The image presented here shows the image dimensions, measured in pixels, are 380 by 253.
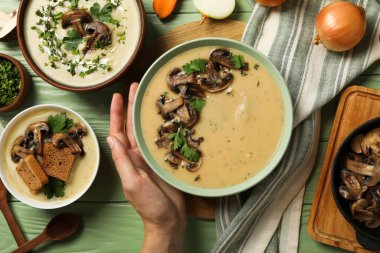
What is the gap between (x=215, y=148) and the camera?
2.00 m

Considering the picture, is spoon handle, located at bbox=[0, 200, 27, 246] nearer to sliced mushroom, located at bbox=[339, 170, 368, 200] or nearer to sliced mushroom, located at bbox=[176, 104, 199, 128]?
sliced mushroom, located at bbox=[176, 104, 199, 128]

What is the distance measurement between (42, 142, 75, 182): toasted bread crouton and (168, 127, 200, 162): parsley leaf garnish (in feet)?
1.67

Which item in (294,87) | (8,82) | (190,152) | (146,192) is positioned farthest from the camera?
(8,82)

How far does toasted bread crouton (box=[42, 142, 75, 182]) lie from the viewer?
2.23 m

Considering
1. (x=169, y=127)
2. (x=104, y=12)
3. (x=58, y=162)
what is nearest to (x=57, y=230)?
(x=58, y=162)

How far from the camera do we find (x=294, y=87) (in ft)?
7.21

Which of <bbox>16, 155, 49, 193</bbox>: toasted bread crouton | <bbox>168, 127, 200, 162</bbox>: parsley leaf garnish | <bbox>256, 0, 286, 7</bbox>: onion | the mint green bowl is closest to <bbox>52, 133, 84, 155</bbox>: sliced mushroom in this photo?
<bbox>16, 155, 49, 193</bbox>: toasted bread crouton

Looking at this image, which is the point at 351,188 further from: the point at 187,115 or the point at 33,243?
the point at 33,243

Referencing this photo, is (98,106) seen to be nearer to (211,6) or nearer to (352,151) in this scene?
(211,6)

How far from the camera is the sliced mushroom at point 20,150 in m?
2.27

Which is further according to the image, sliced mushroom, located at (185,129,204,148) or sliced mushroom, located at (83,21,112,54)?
sliced mushroom, located at (83,21,112,54)

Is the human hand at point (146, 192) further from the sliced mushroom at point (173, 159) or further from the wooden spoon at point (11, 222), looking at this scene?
the wooden spoon at point (11, 222)

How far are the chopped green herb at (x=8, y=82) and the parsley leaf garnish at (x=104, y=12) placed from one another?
0.49 metres

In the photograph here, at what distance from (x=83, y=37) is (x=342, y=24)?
1.07 m
